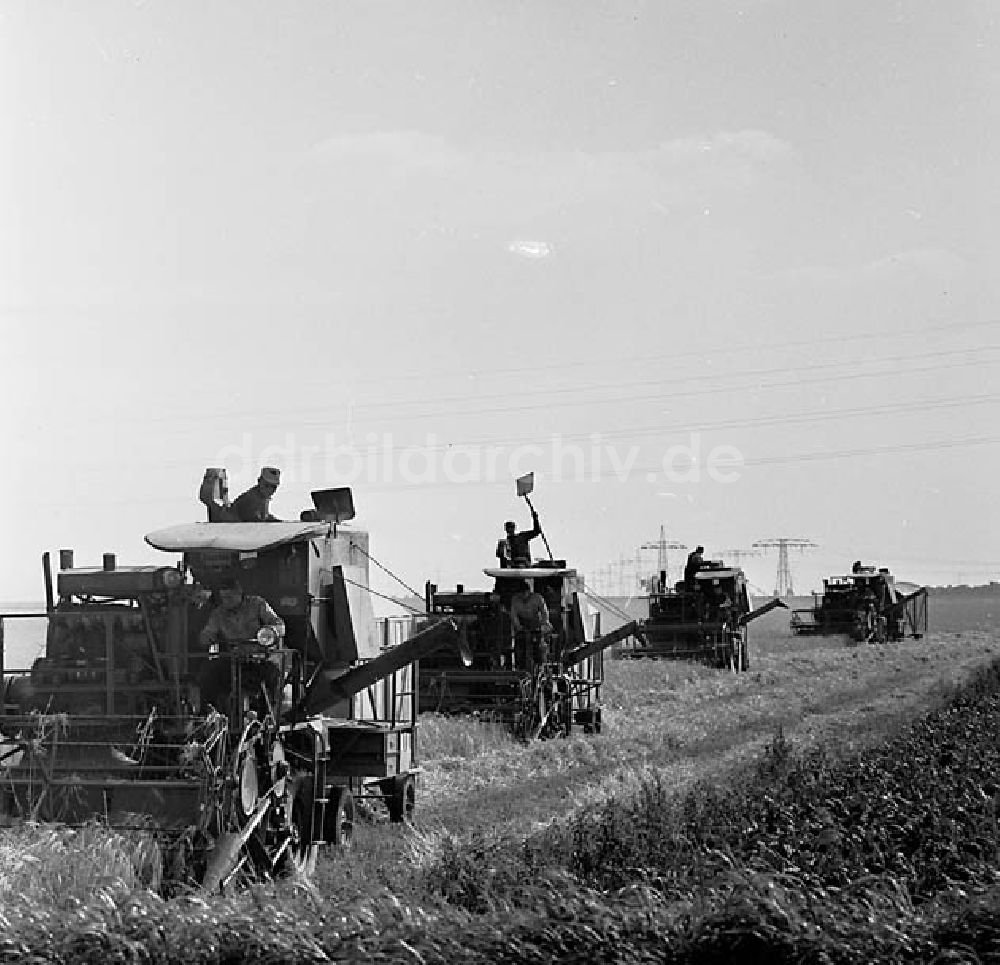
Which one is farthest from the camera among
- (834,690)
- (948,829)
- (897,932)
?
(834,690)

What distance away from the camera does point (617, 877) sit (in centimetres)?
1017

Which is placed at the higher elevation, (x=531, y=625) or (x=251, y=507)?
(x=251, y=507)

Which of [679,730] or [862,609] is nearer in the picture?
[679,730]

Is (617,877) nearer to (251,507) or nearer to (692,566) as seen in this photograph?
(251,507)

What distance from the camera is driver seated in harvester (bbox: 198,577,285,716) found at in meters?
13.3

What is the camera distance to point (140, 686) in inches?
526

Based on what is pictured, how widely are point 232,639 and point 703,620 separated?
2993cm

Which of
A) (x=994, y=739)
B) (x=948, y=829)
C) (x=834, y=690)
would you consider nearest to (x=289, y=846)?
(x=948, y=829)

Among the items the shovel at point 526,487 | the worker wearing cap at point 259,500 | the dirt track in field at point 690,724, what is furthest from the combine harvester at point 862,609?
the worker wearing cap at point 259,500

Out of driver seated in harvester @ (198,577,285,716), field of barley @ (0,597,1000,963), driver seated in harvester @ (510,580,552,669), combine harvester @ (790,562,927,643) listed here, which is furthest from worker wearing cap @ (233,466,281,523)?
combine harvester @ (790,562,927,643)

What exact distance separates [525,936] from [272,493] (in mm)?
8156

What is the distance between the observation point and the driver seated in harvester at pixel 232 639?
13312 mm

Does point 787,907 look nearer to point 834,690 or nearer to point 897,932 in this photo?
point 897,932

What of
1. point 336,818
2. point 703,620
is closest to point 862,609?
point 703,620
